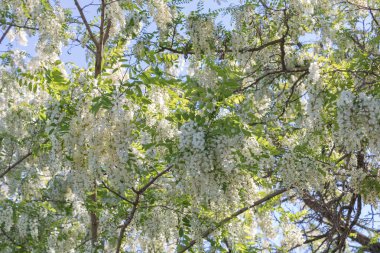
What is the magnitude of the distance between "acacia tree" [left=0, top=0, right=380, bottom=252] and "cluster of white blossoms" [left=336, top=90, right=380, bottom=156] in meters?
0.01

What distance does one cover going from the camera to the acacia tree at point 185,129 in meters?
4.78

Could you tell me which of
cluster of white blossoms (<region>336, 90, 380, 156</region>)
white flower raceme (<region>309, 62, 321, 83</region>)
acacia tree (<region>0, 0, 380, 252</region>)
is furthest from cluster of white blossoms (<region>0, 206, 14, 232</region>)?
cluster of white blossoms (<region>336, 90, 380, 156</region>)

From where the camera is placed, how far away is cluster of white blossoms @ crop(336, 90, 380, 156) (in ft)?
14.1

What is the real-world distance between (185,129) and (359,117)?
1.47 metres

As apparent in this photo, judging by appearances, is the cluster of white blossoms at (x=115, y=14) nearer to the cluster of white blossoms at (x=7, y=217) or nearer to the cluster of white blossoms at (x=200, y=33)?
the cluster of white blossoms at (x=200, y=33)

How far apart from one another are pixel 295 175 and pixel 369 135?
4.92ft

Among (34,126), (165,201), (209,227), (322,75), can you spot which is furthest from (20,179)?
(322,75)

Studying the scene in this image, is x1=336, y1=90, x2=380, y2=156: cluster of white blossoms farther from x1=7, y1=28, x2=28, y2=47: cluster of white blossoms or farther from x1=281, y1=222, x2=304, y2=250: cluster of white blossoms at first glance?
x1=7, y1=28, x2=28, y2=47: cluster of white blossoms

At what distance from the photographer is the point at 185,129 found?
4.60 m

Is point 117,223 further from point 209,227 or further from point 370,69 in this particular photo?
point 370,69

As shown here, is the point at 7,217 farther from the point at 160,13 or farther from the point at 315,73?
the point at 315,73

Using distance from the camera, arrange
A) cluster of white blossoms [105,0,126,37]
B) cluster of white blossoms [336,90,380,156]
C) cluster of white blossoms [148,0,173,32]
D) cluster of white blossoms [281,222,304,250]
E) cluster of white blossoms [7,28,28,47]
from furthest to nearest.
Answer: cluster of white blossoms [7,28,28,47]
cluster of white blossoms [281,222,304,250]
cluster of white blossoms [148,0,173,32]
cluster of white blossoms [105,0,126,37]
cluster of white blossoms [336,90,380,156]

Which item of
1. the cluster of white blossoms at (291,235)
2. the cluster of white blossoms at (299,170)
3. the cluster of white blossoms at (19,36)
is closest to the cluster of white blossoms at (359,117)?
the cluster of white blossoms at (299,170)

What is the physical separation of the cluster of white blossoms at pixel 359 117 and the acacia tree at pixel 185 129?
1cm
